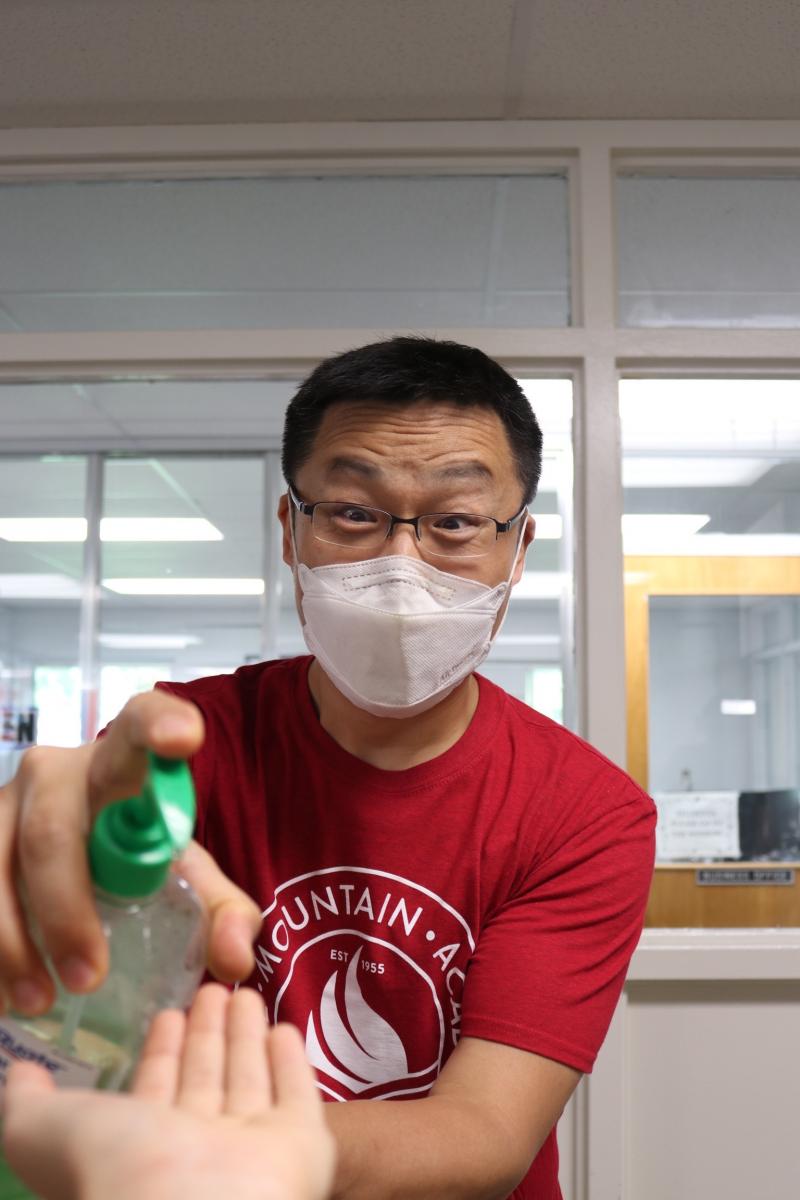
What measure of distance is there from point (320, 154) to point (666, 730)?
150cm

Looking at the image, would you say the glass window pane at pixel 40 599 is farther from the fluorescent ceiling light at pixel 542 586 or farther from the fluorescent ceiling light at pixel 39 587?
the fluorescent ceiling light at pixel 542 586

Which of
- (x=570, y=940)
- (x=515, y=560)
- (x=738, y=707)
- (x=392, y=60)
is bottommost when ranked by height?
(x=570, y=940)

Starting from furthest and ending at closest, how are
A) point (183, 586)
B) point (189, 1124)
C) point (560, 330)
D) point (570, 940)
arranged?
point (183, 586) < point (560, 330) < point (570, 940) < point (189, 1124)

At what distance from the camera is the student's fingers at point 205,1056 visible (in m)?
0.39

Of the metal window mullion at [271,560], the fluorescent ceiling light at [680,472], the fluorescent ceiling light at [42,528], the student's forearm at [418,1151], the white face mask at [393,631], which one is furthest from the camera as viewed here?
the metal window mullion at [271,560]

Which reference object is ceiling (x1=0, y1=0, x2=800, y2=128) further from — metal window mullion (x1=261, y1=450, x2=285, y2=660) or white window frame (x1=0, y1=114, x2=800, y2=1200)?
metal window mullion (x1=261, y1=450, x2=285, y2=660)

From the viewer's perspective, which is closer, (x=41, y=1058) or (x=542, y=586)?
(x=41, y=1058)

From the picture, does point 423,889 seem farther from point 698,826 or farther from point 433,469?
point 698,826

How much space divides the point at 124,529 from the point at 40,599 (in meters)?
0.30

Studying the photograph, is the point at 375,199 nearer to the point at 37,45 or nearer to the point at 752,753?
the point at 37,45

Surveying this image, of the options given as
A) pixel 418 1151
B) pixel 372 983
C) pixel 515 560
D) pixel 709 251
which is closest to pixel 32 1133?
pixel 418 1151

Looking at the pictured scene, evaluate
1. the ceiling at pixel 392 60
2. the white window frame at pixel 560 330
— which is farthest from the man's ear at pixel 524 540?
the ceiling at pixel 392 60

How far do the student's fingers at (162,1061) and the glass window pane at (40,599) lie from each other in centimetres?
215

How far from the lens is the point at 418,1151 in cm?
75
